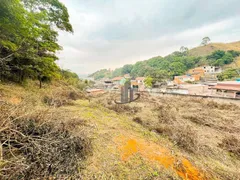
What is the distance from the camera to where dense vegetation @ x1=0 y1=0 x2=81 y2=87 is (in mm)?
3031

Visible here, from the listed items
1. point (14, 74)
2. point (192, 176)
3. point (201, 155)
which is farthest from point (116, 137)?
point (14, 74)

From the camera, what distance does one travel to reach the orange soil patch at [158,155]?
181 cm

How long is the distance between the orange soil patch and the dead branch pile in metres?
0.86

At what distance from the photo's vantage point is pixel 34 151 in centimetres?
135

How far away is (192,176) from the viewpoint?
1.76 m

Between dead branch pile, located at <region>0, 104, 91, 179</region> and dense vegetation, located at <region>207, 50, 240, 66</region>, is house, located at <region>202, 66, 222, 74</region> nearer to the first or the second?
dense vegetation, located at <region>207, 50, 240, 66</region>

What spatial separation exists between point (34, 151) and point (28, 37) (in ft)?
14.4

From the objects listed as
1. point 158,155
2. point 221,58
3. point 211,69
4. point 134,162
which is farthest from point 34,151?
point 221,58

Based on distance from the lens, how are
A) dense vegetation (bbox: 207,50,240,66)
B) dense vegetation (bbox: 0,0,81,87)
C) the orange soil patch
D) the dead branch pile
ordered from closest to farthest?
the dead branch pile
the orange soil patch
dense vegetation (bbox: 0,0,81,87)
dense vegetation (bbox: 207,50,240,66)

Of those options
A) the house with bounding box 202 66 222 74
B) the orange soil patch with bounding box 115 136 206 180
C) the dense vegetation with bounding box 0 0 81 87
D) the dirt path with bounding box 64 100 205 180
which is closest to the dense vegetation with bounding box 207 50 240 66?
the house with bounding box 202 66 222 74

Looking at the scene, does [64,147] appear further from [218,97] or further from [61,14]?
[218,97]

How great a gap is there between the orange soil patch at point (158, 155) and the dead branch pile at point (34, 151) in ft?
2.83

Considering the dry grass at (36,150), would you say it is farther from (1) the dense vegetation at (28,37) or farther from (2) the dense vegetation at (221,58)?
(2) the dense vegetation at (221,58)

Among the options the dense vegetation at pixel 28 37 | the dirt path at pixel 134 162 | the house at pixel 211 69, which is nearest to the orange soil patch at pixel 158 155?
the dirt path at pixel 134 162
